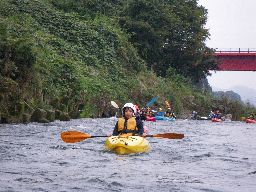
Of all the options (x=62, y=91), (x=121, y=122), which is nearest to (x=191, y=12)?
Answer: (x=62, y=91)

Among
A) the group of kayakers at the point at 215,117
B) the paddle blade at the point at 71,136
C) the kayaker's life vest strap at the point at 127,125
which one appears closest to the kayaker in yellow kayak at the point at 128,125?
the kayaker's life vest strap at the point at 127,125

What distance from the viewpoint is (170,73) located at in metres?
43.2

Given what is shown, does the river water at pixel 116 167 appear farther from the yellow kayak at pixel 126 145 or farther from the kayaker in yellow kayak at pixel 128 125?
the kayaker in yellow kayak at pixel 128 125

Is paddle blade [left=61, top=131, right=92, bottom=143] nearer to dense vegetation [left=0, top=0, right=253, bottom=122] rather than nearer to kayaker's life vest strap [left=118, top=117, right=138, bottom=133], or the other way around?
kayaker's life vest strap [left=118, top=117, right=138, bottom=133]

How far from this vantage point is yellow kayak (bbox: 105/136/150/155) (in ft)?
42.1

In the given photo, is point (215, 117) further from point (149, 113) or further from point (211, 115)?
point (149, 113)

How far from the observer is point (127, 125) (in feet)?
47.1

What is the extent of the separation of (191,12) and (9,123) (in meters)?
28.8

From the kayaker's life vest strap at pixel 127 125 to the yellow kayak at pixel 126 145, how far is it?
2.52ft

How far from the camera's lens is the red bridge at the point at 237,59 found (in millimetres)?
54891

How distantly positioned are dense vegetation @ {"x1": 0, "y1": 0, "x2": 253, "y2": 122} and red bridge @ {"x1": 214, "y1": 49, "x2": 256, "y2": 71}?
7.89m

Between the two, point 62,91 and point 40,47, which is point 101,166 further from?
point 40,47

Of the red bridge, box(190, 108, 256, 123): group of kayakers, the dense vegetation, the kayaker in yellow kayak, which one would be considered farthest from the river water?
the red bridge

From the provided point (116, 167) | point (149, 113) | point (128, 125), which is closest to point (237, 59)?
point (149, 113)
